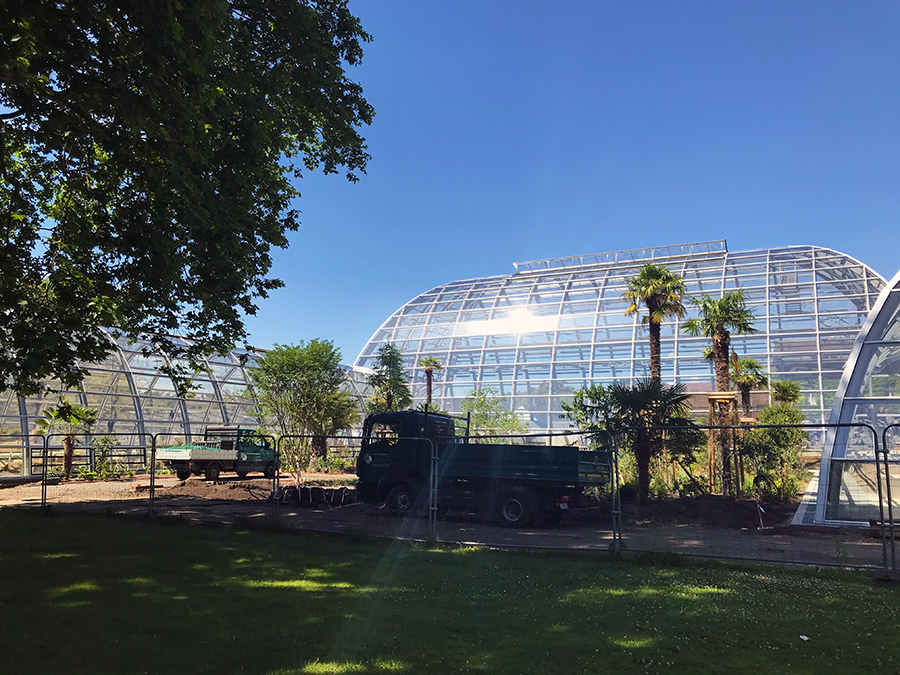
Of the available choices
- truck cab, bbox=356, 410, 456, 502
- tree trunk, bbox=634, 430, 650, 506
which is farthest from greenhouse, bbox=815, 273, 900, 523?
truck cab, bbox=356, 410, 456, 502

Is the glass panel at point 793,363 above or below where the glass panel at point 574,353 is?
below

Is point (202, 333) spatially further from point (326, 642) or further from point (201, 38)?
point (326, 642)

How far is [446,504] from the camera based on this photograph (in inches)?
589

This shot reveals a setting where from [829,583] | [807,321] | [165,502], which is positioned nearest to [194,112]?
[829,583]

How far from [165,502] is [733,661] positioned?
1741cm

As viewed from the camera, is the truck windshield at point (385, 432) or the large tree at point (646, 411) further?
the large tree at point (646, 411)

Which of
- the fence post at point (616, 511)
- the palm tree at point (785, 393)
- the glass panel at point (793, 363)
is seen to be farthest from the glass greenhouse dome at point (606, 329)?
the fence post at point (616, 511)

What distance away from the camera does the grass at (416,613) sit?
5078mm

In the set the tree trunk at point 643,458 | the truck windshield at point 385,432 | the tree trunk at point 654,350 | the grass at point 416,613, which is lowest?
the grass at point 416,613

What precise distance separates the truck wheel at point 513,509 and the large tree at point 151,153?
7399 millimetres

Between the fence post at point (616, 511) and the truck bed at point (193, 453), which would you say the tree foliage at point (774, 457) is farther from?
the truck bed at point (193, 453)

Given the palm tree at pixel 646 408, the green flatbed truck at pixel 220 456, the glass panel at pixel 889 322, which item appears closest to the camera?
the glass panel at pixel 889 322

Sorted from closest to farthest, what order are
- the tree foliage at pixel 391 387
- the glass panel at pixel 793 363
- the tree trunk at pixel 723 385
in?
the tree trunk at pixel 723 385, the glass panel at pixel 793 363, the tree foliage at pixel 391 387

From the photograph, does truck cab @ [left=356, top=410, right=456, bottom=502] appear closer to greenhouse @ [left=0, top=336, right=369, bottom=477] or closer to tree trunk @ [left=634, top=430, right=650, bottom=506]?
tree trunk @ [left=634, top=430, right=650, bottom=506]
